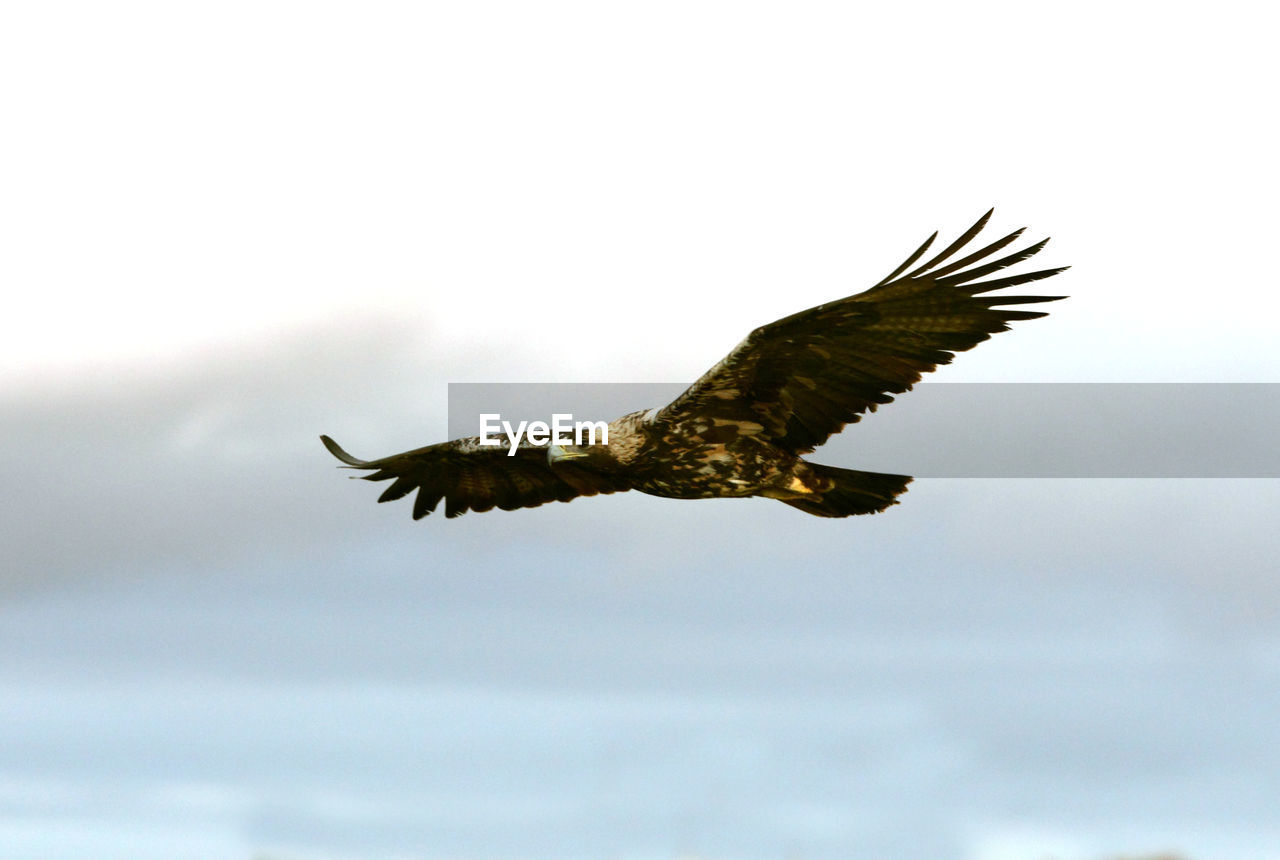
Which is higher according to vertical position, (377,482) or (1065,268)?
(1065,268)

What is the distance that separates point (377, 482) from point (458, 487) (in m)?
0.87

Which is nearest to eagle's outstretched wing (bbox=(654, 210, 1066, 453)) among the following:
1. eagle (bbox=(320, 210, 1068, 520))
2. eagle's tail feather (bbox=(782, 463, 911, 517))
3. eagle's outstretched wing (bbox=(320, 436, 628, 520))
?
eagle (bbox=(320, 210, 1068, 520))

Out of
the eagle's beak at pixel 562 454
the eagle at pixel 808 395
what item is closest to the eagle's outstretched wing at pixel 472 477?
the eagle at pixel 808 395

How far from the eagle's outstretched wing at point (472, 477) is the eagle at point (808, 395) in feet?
1.72

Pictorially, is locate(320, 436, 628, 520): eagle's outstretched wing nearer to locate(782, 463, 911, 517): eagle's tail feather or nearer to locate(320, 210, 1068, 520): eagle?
locate(320, 210, 1068, 520): eagle

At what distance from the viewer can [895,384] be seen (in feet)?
35.6

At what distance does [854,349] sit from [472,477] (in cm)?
454

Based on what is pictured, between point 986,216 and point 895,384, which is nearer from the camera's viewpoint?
point 986,216

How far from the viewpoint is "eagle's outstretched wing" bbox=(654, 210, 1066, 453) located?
10.2 m

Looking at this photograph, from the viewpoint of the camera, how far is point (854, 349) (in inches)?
422

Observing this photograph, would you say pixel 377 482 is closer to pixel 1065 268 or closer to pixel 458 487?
pixel 458 487

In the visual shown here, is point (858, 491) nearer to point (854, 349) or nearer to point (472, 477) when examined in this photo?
point (854, 349)

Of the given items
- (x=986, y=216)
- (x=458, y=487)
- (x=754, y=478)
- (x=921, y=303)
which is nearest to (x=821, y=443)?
(x=754, y=478)

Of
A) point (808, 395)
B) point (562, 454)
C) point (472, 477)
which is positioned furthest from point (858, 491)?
point (472, 477)
